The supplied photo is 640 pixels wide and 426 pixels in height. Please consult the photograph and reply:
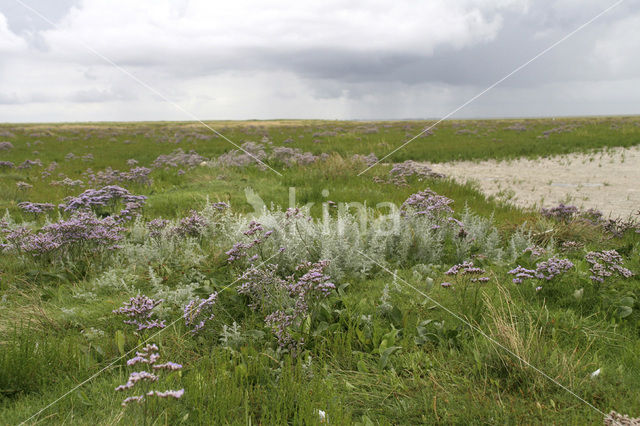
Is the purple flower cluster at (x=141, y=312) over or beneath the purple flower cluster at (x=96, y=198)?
beneath

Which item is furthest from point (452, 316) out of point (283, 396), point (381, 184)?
point (381, 184)

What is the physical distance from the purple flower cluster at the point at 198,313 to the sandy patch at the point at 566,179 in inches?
330

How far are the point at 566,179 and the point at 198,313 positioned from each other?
15851 millimetres

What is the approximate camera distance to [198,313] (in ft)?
12.1

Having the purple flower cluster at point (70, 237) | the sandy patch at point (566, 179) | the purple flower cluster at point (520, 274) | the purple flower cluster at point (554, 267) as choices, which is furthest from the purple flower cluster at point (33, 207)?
the sandy patch at point (566, 179)

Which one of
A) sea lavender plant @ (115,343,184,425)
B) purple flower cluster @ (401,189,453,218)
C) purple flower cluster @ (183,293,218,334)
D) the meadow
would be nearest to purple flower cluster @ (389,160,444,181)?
the meadow

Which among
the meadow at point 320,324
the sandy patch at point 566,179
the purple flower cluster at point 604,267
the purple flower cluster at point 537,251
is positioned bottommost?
the sandy patch at point 566,179

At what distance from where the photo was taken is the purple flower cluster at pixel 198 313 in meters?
3.57

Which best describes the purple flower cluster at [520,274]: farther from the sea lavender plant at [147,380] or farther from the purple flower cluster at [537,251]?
the sea lavender plant at [147,380]

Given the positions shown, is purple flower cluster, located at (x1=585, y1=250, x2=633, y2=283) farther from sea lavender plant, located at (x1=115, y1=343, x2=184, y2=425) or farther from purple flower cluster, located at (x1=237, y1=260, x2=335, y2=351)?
sea lavender plant, located at (x1=115, y1=343, x2=184, y2=425)

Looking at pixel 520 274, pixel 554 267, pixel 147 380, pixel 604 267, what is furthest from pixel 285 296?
pixel 604 267

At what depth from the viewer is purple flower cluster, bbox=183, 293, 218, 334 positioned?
11.7 feet

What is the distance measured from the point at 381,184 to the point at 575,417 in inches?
369

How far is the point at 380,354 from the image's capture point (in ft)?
10.7
